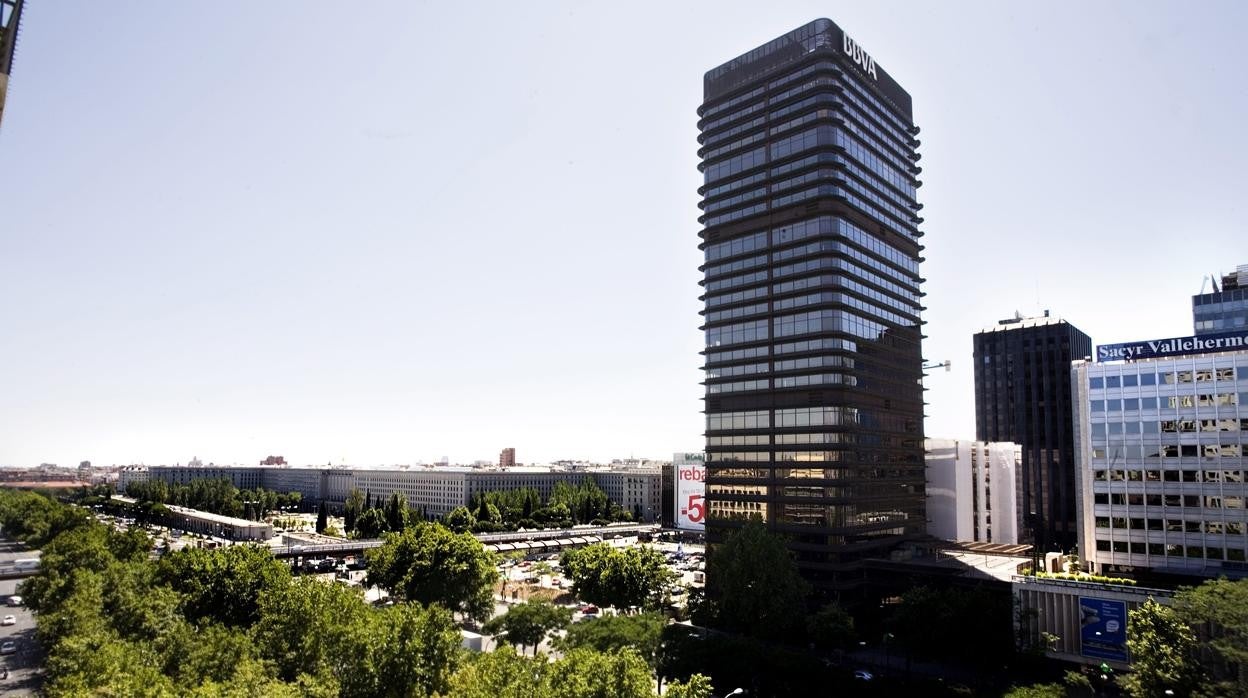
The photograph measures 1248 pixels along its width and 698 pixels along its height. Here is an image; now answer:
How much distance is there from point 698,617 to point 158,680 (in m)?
64.7

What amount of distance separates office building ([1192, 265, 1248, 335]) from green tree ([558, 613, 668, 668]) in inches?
5152

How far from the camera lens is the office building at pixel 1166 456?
82.7m

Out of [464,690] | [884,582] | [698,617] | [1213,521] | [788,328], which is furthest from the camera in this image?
[788,328]

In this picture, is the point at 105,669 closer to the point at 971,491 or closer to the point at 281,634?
the point at 281,634

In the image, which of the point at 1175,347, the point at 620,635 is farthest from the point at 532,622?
the point at 1175,347

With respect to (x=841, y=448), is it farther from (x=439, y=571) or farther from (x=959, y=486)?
(x=439, y=571)

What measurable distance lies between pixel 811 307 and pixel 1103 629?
59.9 metres

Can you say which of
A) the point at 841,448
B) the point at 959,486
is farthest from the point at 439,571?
the point at 959,486

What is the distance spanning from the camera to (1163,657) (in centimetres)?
5959

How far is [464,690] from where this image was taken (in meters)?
48.1

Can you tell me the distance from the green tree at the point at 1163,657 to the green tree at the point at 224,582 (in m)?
83.6

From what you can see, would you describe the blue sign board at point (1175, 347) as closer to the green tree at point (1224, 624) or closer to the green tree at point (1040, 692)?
the green tree at point (1224, 624)

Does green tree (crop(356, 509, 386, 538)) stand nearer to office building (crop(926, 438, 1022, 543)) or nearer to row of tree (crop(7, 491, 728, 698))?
row of tree (crop(7, 491, 728, 698))

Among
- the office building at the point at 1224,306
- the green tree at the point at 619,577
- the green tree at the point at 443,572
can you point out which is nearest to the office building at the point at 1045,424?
the office building at the point at 1224,306
